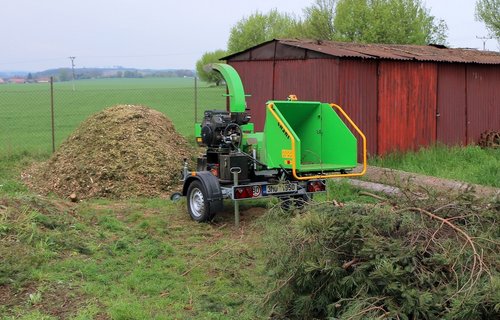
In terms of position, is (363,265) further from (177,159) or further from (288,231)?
(177,159)

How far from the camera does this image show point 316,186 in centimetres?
905

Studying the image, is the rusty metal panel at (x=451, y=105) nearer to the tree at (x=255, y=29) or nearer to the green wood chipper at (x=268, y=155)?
the green wood chipper at (x=268, y=155)

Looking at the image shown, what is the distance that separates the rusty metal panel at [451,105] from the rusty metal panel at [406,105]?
1.04 ft

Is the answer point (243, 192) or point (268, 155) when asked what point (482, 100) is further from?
point (243, 192)

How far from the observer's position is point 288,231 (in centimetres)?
496

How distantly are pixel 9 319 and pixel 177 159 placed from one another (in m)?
7.10

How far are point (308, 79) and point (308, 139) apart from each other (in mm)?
5752

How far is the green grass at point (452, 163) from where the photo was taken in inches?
479

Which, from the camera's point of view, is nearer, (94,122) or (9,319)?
(9,319)

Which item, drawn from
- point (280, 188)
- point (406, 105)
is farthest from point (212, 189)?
point (406, 105)

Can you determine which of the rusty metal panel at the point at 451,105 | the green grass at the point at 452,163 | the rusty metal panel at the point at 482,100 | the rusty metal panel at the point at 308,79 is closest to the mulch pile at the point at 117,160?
the rusty metal panel at the point at 308,79

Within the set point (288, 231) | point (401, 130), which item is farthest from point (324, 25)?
point (288, 231)

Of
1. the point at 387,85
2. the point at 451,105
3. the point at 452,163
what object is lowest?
the point at 452,163

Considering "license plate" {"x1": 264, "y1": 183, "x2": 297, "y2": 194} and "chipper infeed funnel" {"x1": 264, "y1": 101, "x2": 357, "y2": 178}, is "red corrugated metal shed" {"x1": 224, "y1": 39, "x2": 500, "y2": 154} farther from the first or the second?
"license plate" {"x1": 264, "y1": 183, "x2": 297, "y2": 194}
